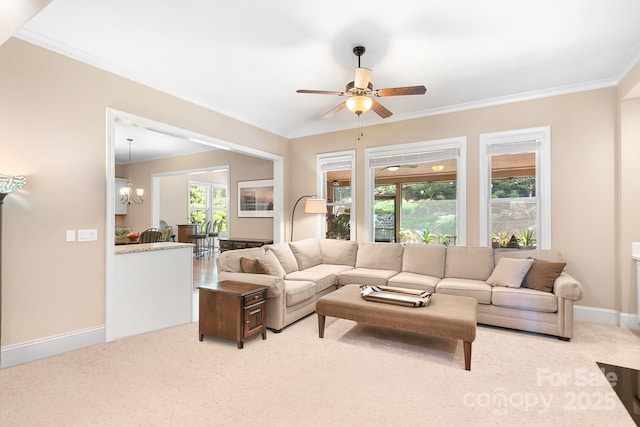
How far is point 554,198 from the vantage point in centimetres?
401

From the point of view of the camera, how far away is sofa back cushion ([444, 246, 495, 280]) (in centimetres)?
404

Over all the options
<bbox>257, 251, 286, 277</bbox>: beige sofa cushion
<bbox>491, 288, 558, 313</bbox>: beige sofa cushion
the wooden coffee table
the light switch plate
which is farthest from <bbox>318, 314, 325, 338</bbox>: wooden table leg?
the light switch plate

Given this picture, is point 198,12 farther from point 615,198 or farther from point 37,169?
point 615,198

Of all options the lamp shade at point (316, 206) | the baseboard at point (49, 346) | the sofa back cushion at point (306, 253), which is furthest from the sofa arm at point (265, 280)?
the lamp shade at point (316, 206)

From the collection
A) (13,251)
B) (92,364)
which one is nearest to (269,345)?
(92,364)

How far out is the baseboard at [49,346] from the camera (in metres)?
2.62

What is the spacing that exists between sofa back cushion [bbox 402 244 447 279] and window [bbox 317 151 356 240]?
119cm

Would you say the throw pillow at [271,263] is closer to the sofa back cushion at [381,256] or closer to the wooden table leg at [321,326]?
the wooden table leg at [321,326]

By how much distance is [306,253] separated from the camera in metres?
4.79

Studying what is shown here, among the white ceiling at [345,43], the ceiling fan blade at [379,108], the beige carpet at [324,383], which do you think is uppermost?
the white ceiling at [345,43]

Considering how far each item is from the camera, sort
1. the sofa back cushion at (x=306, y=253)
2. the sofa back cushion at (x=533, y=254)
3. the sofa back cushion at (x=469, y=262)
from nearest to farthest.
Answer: the sofa back cushion at (x=533, y=254) → the sofa back cushion at (x=469, y=262) → the sofa back cushion at (x=306, y=253)

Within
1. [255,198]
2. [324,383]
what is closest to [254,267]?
[324,383]

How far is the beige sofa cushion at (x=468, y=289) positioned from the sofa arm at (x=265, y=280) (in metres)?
1.94

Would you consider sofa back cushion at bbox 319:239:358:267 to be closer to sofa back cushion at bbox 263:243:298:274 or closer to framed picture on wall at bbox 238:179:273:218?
sofa back cushion at bbox 263:243:298:274
